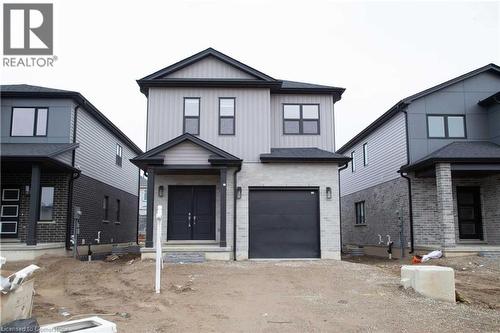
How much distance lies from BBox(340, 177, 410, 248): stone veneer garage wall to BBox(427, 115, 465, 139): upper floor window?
7.49ft

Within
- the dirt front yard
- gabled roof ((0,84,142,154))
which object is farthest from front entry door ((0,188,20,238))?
the dirt front yard

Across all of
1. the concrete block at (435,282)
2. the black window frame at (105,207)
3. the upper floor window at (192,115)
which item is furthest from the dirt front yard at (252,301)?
the black window frame at (105,207)

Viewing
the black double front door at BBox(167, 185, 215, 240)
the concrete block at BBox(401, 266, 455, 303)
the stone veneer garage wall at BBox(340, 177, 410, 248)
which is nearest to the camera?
the concrete block at BBox(401, 266, 455, 303)

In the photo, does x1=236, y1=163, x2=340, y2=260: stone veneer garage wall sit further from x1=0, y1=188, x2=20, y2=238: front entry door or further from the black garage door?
x1=0, y1=188, x2=20, y2=238: front entry door

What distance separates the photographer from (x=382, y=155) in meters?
20.3

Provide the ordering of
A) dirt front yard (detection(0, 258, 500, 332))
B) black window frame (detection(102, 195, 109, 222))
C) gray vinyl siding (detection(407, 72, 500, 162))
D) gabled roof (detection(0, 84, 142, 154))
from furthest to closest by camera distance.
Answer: black window frame (detection(102, 195, 109, 222)) < gray vinyl siding (detection(407, 72, 500, 162)) < gabled roof (detection(0, 84, 142, 154)) < dirt front yard (detection(0, 258, 500, 332))

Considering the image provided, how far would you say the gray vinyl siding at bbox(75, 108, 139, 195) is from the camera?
17500 millimetres

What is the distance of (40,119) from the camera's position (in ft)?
53.8

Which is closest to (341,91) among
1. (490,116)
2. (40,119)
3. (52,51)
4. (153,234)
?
(490,116)

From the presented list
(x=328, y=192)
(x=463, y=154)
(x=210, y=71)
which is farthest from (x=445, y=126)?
(x=210, y=71)

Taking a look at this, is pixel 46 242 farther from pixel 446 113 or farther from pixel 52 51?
pixel 446 113

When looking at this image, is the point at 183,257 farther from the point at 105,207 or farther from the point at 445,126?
the point at 445,126

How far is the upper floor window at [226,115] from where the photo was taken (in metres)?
16.0

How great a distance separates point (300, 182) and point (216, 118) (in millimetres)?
3875
